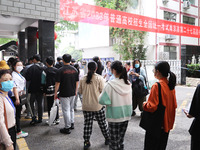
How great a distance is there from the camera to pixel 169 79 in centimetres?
255

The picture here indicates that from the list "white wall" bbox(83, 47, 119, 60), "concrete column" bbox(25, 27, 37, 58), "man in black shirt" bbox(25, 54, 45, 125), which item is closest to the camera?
"man in black shirt" bbox(25, 54, 45, 125)

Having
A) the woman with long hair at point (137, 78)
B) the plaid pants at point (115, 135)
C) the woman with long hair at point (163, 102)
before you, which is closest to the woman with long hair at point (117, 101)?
the plaid pants at point (115, 135)

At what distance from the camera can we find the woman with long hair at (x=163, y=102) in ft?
8.08

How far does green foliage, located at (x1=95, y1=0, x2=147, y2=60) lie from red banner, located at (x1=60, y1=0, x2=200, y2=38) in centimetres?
499

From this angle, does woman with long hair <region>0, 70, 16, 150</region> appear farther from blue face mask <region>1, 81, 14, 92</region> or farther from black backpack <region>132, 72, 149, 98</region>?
black backpack <region>132, 72, 149, 98</region>

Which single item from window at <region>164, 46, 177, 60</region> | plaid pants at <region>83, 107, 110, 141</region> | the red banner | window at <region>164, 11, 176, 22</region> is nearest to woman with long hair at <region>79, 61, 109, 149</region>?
plaid pants at <region>83, 107, 110, 141</region>

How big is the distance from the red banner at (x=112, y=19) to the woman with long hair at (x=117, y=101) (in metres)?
6.08

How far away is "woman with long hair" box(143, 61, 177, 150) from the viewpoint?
246cm

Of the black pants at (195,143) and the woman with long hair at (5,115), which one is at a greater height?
the woman with long hair at (5,115)

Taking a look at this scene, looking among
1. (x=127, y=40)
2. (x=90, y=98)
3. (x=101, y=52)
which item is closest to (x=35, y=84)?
(x=90, y=98)

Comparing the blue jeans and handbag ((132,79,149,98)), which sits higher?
handbag ((132,79,149,98))

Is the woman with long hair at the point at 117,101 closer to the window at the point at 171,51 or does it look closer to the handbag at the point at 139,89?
the handbag at the point at 139,89

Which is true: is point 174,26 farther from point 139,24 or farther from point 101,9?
point 101,9

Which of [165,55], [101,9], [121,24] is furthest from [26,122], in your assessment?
[165,55]
